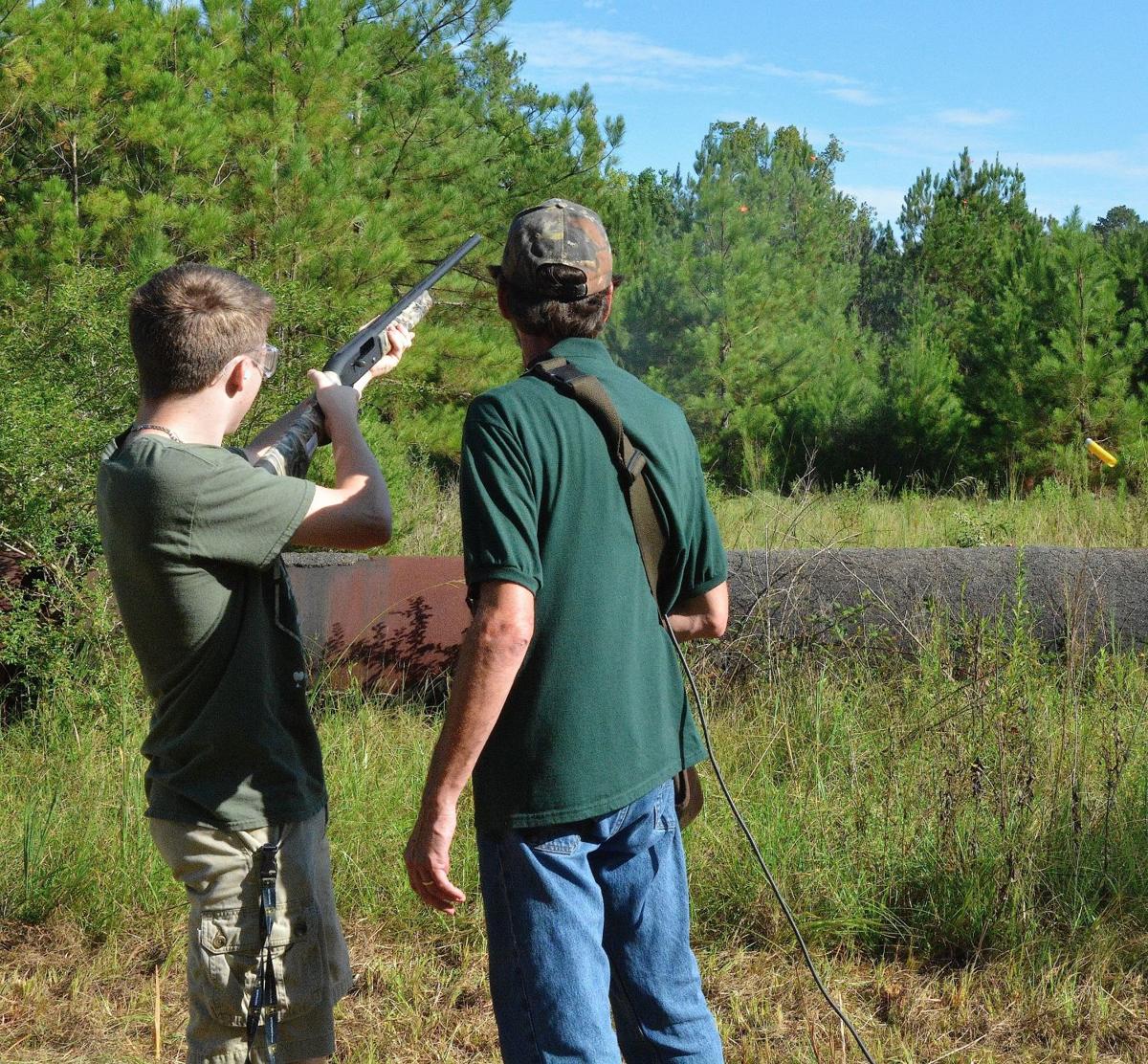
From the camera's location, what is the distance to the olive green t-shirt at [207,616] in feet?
6.14

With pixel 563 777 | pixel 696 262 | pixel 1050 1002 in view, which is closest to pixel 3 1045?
pixel 563 777

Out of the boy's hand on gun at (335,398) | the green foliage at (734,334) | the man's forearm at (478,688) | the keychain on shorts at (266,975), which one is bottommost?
the keychain on shorts at (266,975)

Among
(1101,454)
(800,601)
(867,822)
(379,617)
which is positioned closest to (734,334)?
(1101,454)

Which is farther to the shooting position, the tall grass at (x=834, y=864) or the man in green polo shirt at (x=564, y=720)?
the tall grass at (x=834, y=864)

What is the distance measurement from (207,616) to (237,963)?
Answer: 22.4 inches

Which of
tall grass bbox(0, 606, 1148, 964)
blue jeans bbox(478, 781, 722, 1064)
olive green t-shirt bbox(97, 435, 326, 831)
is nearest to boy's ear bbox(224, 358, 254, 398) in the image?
olive green t-shirt bbox(97, 435, 326, 831)

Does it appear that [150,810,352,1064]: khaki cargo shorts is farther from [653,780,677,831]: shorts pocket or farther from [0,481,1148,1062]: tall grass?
[0,481,1148,1062]: tall grass

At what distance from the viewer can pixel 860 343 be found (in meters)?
23.3

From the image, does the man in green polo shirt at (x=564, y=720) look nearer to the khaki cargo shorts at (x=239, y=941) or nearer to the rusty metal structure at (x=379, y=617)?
the khaki cargo shorts at (x=239, y=941)

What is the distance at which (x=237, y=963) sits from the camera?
1946 mm

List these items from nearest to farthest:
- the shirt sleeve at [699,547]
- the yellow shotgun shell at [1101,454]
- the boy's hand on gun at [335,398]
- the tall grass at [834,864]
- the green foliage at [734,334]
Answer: the shirt sleeve at [699,547]
the boy's hand on gun at [335,398]
the tall grass at [834,864]
the yellow shotgun shell at [1101,454]
the green foliage at [734,334]

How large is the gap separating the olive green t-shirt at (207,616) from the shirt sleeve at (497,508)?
1.15 feet

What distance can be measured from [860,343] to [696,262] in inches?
232

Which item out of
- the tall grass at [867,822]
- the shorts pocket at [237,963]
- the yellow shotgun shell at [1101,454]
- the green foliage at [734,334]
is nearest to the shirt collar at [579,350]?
the shorts pocket at [237,963]
